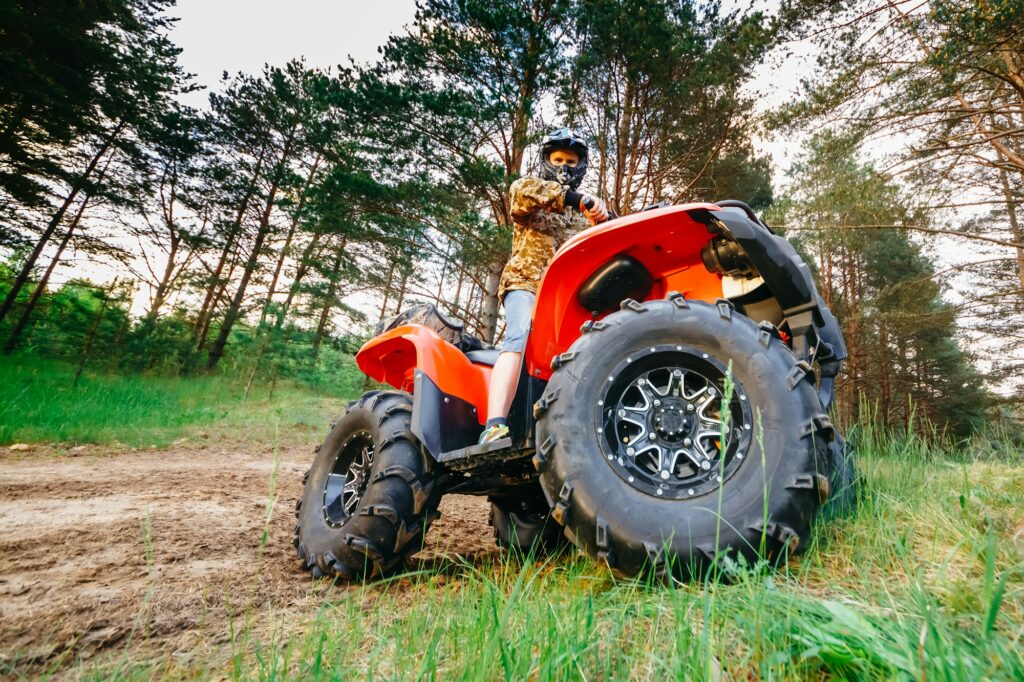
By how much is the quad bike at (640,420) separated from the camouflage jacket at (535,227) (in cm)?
55

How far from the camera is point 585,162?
287 centimetres

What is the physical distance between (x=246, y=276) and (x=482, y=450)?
20237 millimetres

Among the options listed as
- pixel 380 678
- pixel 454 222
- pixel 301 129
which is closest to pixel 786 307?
pixel 380 678

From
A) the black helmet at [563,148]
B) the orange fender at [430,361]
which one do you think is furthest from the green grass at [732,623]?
the black helmet at [563,148]

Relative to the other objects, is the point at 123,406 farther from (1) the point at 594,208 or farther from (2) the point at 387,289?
(1) the point at 594,208

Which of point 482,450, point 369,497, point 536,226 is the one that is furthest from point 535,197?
point 369,497

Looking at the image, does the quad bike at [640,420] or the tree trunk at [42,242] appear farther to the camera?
the tree trunk at [42,242]

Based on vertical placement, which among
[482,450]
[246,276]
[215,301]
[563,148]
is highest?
[246,276]

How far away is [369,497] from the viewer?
2119 mm

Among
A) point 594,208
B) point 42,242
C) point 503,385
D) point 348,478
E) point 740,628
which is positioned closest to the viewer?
point 740,628

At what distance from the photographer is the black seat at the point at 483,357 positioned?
273 centimetres

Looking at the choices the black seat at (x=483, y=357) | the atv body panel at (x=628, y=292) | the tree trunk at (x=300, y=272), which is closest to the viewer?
the atv body panel at (x=628, y=292)

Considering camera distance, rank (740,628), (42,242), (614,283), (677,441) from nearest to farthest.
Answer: (740,628), (677,441), (614,283), (42,242)

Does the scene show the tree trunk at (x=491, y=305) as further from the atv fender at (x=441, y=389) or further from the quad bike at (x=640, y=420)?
the quad bike at (x=640, y=420)
